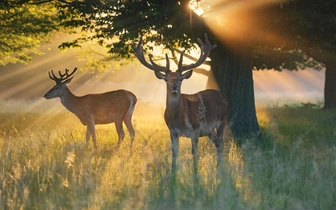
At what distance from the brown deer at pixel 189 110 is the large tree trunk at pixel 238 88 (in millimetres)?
3744

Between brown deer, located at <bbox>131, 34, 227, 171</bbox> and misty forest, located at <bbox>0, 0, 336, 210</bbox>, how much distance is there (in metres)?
0.02

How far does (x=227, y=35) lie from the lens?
46.9 feet

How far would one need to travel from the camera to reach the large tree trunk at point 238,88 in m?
15.2

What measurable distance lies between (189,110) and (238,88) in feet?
18.0

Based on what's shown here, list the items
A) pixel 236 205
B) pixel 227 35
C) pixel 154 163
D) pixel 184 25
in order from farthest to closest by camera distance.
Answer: pixel 227 35 < pixel 184 25 < pixel 154 163 < pixel 236 205

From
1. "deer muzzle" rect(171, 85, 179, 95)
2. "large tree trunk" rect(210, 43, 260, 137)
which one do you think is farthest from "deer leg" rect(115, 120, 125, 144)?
"deer muzzle" rect(171, 85, 179, 95)

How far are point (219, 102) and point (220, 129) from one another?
1.72 feet

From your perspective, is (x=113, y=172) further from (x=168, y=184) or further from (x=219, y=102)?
(x=219, y=102)

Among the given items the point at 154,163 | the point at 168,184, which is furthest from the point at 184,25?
the point at 168,184

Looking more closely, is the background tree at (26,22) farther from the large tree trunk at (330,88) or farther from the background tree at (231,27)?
the large tree trunk at (330,88)

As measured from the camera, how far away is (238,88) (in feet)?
50.2

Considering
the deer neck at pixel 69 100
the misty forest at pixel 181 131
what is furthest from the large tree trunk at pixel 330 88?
the deer neck at pixel 69 100

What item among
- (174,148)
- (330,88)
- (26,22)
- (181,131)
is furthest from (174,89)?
(330,88)

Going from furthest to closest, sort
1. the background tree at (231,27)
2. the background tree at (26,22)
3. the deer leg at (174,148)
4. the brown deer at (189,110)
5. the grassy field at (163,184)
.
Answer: the background tree at (26,22) < the background tree at (231,27) < the brown deer at (189,110) < the deer leg at (174,148) < the grassy field at (163,184)
